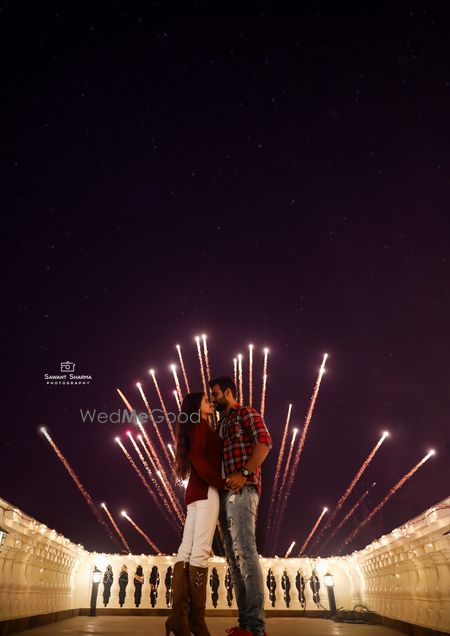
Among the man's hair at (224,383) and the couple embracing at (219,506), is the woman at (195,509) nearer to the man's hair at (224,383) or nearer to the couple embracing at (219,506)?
the couple embracing at (219,506)

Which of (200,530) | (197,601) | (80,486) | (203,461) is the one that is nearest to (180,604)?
(197,601)

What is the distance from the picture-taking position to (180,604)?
11.7 ft

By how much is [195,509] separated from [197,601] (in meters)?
0.64

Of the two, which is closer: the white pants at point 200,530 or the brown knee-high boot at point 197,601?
the brown knee-high boot at point 197,601

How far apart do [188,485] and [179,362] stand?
41.2 ft

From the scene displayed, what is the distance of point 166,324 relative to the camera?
2145cm

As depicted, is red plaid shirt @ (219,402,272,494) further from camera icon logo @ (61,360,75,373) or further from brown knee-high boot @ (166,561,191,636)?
camera icon logo @ (61,360,75,373)

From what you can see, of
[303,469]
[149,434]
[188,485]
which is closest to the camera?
[188,485]

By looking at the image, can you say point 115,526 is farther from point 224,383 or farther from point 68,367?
point 224,383

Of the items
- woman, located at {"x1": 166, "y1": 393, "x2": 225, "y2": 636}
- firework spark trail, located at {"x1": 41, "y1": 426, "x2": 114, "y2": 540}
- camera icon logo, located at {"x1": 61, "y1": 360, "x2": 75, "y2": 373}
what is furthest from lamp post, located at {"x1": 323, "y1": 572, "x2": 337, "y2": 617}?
firework spark trail, located at {"x1": 41, "y1": 426, "x2": 114, "y2": 540}

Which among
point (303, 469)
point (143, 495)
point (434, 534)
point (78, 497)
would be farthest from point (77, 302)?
point (434, 534)

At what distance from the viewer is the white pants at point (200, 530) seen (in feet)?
12.2

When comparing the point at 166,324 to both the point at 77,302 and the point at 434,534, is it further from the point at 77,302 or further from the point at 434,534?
the point at 434,534

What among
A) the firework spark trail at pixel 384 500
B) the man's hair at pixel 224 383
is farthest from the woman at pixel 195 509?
the firework spark trail at pixel 384 500
